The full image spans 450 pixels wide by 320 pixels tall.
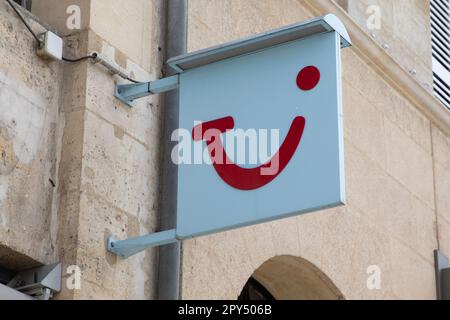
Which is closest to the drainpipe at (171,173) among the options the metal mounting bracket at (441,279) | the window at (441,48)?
the metal mounting bracket at (441,279)

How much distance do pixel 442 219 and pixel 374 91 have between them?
52.3 inches

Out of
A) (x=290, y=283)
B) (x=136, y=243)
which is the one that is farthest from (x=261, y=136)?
(x=290, y=283)

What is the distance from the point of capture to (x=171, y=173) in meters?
7.75

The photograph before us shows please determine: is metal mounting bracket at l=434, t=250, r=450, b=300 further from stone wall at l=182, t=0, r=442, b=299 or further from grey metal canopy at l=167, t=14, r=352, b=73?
grey metal canopy at l=167, t=14, r=352, b=73

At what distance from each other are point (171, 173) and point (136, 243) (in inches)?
27.1

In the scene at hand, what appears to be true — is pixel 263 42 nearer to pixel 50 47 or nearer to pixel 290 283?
pixel 50 47

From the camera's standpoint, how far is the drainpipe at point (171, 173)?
24.8 feet

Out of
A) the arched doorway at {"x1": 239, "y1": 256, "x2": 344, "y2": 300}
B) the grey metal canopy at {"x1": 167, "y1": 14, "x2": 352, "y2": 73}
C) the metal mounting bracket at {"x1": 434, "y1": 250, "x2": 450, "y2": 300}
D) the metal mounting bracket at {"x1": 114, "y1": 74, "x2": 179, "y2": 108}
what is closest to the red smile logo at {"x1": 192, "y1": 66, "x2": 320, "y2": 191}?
the grey metal canopy at {"x1": 167, "y1": 14, "x2": 352, "y2": 73}

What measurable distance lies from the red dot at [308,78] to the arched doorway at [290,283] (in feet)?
7.76

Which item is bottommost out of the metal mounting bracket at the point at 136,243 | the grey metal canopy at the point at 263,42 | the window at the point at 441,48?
the metal mounting bracket at the point at 136,243

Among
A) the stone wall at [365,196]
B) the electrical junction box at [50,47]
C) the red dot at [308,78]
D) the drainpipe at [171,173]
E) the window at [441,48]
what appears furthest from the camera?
the window at [441,48]

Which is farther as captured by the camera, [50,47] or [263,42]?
[50,47]

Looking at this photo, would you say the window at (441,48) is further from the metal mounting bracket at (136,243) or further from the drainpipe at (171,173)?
the metal mounting bracket at (136,243)

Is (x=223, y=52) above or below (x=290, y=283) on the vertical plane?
above
